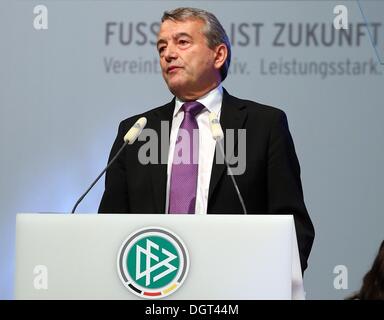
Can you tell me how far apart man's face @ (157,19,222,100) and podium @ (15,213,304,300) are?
1.09 metres

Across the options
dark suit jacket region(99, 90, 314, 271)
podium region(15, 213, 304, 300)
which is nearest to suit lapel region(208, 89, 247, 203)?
dark suit jacket region(99, 90, 314, 271)

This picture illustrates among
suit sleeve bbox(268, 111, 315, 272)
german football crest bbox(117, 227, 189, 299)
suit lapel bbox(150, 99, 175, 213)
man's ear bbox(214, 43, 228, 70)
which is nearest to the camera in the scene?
german football crest bbox(117, 227, 189, 299)

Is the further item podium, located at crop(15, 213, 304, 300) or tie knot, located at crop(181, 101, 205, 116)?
tie knot, located at crop(181, 101, 205, 116)

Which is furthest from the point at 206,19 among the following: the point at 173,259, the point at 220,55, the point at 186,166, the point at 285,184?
the point at 173,259

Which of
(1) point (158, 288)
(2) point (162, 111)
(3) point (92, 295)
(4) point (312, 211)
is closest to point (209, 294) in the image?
(1) point (158, 288)

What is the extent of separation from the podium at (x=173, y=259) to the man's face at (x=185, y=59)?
1089 millimetres

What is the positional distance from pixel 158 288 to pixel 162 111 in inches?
49.8

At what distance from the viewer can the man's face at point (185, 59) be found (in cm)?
325

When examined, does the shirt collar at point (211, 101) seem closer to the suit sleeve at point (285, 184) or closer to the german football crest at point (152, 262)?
the suit sleeve at point (285, 184)

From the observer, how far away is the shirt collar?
3291mm

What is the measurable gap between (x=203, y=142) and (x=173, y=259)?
1028 millimetres

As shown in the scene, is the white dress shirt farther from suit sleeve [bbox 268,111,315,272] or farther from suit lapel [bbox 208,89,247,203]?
suit sleeve [bbox 268,111,315,272]

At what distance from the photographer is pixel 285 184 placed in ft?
10.1
